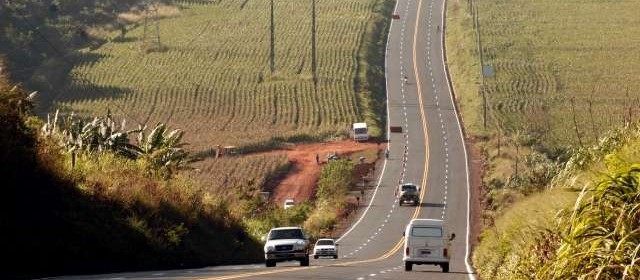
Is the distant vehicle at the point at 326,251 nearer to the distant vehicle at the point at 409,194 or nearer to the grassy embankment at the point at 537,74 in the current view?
the grassy embankment at the point at 537,74

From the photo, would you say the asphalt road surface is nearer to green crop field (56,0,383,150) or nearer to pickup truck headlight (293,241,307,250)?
pickup truck headlight (293,241,307,250)

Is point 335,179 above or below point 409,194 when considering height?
above

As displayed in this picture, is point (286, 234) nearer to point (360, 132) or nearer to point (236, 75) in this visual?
point (360, 132)

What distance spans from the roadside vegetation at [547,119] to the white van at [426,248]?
4.87 ft

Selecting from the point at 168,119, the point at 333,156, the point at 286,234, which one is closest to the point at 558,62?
the point at 168,119

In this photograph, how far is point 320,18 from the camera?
16775 centimetres

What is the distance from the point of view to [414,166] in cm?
10162

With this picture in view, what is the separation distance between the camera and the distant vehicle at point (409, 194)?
87312 mm

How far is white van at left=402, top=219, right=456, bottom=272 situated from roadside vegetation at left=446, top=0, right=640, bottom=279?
1483 mm

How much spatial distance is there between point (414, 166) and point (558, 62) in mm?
42394

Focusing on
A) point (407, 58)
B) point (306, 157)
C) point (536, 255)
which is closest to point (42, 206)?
point (536, 255)

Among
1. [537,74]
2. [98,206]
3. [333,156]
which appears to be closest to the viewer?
[98,206]

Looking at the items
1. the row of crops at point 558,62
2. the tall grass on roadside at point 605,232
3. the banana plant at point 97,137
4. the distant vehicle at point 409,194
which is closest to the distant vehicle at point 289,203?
the distant vehicle at point 409,194

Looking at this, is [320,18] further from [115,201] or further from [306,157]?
[115,201]
